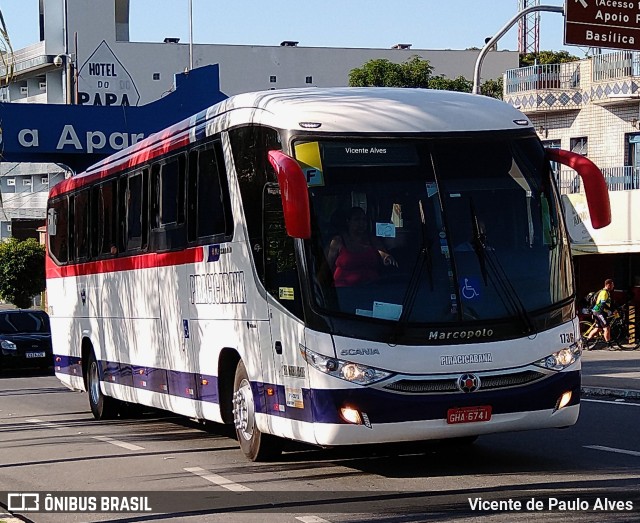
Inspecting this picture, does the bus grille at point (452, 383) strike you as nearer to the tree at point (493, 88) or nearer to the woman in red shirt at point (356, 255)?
the woman in red shirt at point (356, 255)

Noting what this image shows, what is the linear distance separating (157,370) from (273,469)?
146 inches

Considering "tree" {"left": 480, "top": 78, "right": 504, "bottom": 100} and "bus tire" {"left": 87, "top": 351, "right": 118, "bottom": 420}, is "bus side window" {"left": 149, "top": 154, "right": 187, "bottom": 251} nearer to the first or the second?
"bus tire" {"left": 87, "top": 351, "right": 118, "bottom": 420}

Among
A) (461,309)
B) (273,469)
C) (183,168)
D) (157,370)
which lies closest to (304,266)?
(461,309)

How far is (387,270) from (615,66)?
27.8 metres

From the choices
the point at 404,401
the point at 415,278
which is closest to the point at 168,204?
the point at 415,278

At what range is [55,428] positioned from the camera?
54.9ft

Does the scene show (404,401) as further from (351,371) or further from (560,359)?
(560,359)

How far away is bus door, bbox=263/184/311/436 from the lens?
1063 cm

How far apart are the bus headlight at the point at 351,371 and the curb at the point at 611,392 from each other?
30.8ft

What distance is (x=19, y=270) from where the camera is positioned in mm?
59500

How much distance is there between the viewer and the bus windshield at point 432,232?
1046 cm

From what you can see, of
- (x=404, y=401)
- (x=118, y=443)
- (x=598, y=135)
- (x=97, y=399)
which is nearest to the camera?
(x=404, y=401)

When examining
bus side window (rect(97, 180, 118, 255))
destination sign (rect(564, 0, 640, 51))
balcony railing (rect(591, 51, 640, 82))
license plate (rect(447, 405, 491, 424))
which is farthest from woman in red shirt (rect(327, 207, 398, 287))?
balcony railing (rect(591, 51, 640, 82))

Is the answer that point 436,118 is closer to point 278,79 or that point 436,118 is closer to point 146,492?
point 146,492
